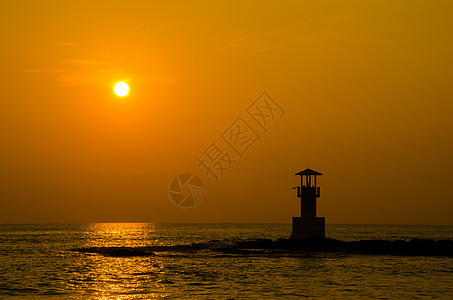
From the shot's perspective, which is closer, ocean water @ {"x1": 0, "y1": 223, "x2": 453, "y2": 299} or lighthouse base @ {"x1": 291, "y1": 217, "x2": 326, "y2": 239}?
ocean water @ {"x1": 0, "y1": 223, "x2": 453, "y2": 299}

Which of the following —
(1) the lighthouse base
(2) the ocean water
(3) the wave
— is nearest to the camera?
(2) the ocean water

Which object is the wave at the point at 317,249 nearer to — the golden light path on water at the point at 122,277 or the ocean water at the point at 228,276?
the ocean water at the point at 228,276

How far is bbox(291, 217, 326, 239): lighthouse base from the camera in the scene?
69.8 metres

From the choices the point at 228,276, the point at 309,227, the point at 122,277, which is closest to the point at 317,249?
the point at 309,227

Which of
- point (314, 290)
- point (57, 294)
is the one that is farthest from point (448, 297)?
point (57, 294)

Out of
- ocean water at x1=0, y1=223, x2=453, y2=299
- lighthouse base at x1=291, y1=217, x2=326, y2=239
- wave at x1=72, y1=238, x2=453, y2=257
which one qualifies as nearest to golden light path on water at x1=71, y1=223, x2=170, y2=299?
ocean water at x1=0, y1=223, x2=453, y2=299

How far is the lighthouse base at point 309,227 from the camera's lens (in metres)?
69.8

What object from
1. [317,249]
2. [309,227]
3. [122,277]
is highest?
[309,227]

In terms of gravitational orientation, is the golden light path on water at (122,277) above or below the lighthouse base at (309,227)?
below

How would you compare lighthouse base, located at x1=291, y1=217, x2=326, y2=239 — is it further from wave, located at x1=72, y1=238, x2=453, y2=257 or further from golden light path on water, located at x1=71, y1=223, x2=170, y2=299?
golden light path on water, located at x1=71, y1=223, x2=170, y2=299

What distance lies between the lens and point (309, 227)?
69.9 metres

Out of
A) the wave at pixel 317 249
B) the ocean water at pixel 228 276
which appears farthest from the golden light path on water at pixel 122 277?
the wave at pixel 317 249

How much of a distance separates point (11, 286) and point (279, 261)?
25.9m

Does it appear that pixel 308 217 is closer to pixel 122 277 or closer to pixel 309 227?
pixel 309 227
